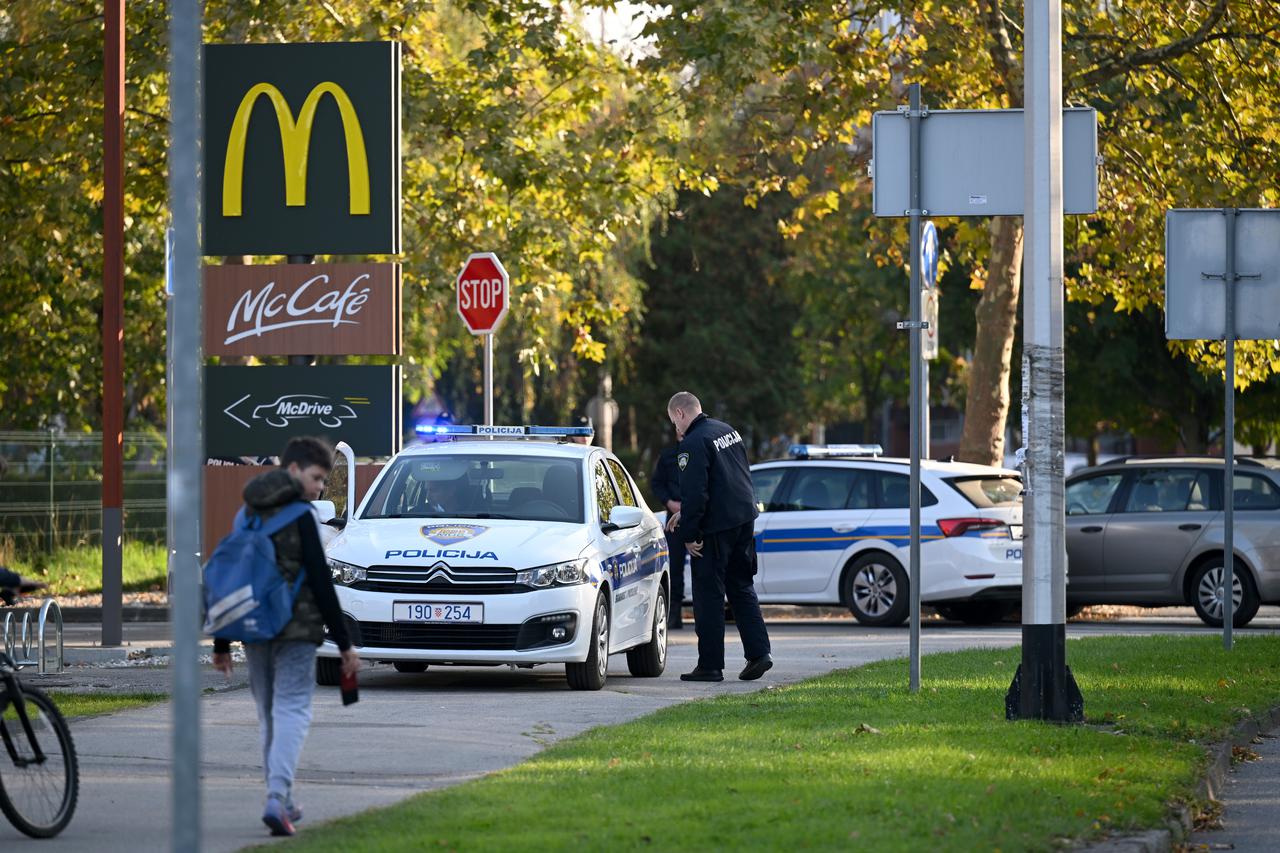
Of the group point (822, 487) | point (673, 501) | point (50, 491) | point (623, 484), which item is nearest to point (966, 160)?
point (623, 484)

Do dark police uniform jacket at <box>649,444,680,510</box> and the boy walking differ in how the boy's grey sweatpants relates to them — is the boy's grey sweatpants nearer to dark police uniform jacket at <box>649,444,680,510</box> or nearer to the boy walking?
the boy walking

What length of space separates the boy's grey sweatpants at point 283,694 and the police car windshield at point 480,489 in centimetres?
565

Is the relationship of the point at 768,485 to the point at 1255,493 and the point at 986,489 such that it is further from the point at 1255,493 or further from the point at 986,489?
the point at 1255,493

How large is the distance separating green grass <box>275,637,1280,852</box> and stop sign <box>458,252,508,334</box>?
20.0 feet

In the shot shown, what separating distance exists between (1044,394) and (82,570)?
19258 mm

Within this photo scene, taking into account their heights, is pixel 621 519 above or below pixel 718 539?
above

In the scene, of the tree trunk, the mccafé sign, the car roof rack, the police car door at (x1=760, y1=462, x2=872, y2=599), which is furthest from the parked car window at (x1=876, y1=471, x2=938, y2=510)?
the car roof rack

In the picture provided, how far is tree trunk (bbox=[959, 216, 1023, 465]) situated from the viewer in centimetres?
2405

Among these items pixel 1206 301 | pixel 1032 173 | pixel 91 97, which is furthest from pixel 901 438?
pixel 1032 173

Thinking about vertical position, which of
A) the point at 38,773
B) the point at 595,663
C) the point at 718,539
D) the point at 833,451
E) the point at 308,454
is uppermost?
the point at 308,454

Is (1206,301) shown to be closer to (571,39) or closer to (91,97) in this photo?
(571,39)

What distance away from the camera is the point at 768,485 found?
822 inches

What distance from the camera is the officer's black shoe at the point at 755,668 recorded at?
45.4ft

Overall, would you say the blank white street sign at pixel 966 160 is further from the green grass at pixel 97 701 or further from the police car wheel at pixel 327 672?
the green grass at pixel 97 701
